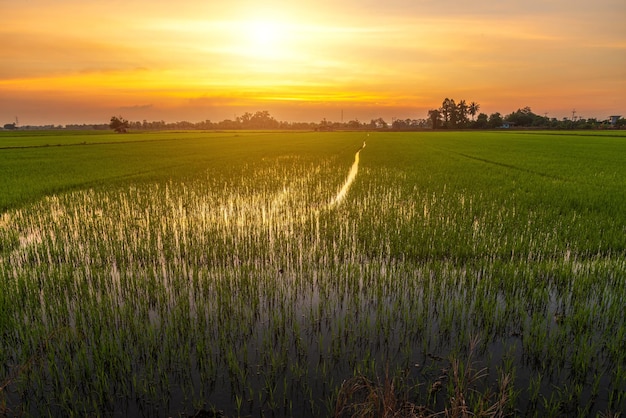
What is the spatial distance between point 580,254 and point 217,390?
21.8 ft

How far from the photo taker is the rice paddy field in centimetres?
327

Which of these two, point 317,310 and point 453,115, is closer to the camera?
point 317,310

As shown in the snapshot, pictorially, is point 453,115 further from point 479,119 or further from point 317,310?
point 317,310

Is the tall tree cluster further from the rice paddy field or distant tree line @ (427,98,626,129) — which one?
the rice paddy field

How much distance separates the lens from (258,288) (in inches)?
211

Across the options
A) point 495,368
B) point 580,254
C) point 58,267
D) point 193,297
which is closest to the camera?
point 495,368

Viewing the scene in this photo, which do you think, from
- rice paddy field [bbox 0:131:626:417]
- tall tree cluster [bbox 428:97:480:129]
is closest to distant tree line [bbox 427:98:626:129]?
tall tree cluster [bbox 428:97:480:129]

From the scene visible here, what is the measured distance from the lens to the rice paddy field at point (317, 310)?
3.27 metres

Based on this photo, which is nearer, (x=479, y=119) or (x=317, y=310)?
(x=317, y=310)

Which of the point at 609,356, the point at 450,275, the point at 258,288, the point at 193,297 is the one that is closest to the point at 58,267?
the point at 193,297

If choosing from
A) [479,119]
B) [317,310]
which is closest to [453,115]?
[479,119]

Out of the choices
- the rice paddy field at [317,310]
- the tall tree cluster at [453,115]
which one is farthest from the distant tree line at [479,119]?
the rice paddy field at [317,310]

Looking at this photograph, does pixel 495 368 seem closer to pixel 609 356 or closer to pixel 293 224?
pixel 609 356

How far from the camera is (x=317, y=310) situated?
4.74 metres
